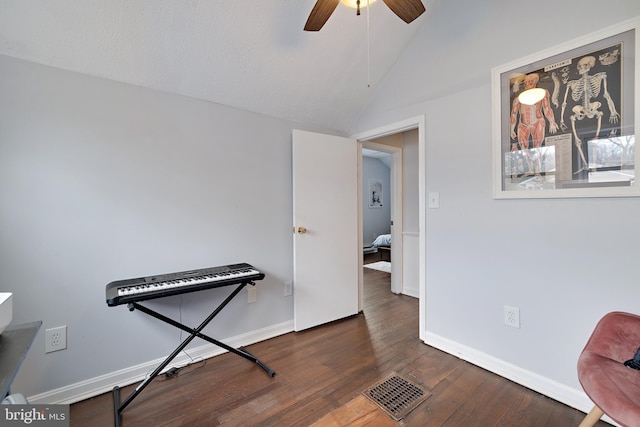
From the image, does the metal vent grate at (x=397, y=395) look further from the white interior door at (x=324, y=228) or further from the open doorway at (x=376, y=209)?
the open doorway at (x=376, y=209)

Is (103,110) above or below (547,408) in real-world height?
above

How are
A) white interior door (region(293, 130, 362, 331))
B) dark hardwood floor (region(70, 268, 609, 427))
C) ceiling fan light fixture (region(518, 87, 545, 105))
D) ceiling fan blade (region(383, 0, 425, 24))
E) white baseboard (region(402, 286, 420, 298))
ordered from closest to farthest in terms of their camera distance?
1. ceiling fan blade (region(383, 0, 425, 24))
2. dark hardwood floor (region(70, 268, 609, 427))
3. ceiling fan light fixture (region(518, 87, 545, 105))
4. white interior door (region(293, 130, 362, 331))
5. white baseboard (region(402, 286, 420, 298))

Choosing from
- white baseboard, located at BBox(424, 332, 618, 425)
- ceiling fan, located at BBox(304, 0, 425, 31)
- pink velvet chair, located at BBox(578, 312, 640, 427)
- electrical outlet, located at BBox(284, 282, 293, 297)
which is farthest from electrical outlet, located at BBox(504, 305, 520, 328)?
ceiling fan, located at BBox(304, 0, 425, 31)

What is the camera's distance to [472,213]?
80.7 inches

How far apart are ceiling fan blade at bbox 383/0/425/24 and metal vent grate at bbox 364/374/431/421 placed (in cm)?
225

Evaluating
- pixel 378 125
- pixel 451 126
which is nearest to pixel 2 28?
pixel 378 125

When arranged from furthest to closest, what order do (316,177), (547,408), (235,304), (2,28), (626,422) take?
(316,177) → (235,304) → (547,408) → (2,28) → (626,422)

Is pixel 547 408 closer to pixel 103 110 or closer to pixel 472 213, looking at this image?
pixel 472 213

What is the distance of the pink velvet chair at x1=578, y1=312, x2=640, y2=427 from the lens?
3.15ft

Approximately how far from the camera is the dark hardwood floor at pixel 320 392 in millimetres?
1520

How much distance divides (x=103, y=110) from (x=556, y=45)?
2.93 meters

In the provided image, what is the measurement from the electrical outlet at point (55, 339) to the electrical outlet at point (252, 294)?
1.20m

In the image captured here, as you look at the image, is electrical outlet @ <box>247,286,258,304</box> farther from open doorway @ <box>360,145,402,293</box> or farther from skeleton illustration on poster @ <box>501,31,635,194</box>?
open doorway @ <box>360,145,402,293</box>

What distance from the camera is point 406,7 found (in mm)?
1424
